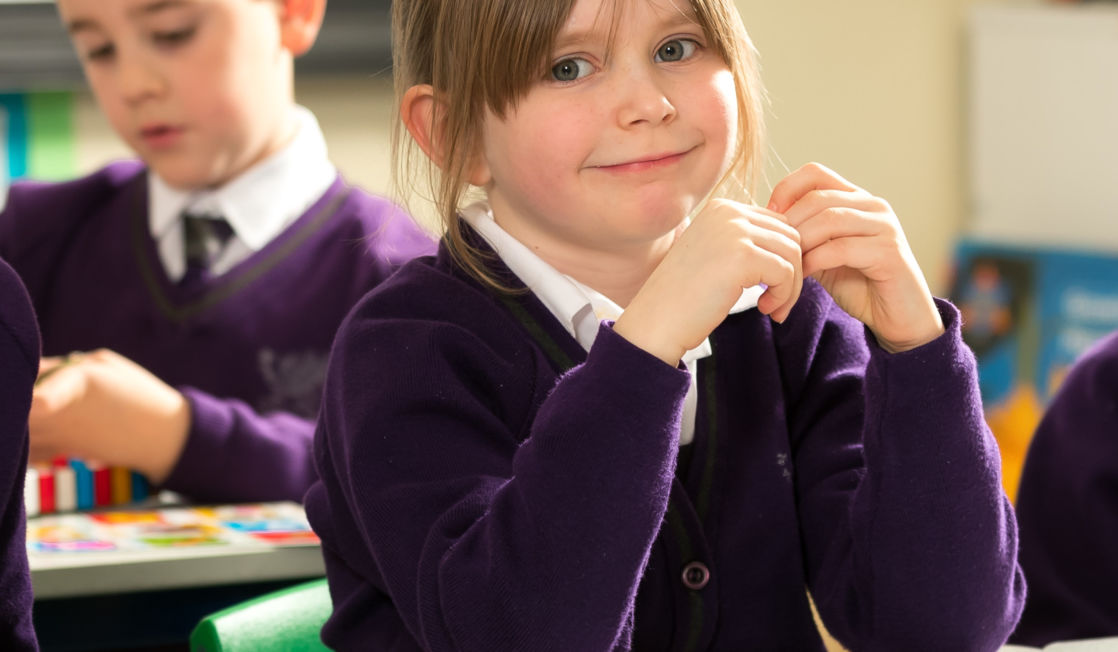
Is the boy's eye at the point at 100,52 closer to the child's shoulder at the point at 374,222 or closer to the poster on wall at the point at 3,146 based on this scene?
the child's shoulder at the point at 374,222

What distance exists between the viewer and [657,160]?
35.9 inches

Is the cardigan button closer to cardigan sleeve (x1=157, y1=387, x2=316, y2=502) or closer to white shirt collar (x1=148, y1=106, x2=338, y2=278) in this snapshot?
cardigan sleeve (x1=157, y1=387, x2=316, y2=502)

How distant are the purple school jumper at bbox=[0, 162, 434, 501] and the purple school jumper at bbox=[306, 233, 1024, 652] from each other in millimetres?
666

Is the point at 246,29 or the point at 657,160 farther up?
the point at 657,160

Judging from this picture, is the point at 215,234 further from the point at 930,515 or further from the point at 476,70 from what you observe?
the point at 930,515

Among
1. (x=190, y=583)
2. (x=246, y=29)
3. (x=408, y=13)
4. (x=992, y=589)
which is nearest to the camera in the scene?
(x=992, y=589)

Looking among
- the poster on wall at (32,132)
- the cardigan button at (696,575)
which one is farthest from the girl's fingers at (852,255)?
the poster on wall at (32,132)

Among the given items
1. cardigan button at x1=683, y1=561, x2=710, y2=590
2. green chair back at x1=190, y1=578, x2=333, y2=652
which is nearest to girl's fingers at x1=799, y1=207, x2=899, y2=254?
cardigan button at x1=683, y1=561, x2=710, y2=590

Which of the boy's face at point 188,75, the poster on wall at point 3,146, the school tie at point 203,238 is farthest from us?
the poster on wall at point 3,146

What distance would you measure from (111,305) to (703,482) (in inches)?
38.5

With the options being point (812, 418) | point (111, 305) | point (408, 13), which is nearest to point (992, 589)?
point (812, 418)

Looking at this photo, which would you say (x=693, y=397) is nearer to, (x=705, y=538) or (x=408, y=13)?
(x=705, y=538)

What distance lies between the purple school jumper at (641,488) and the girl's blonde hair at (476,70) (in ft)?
0.21

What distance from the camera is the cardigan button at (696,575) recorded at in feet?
3.14
